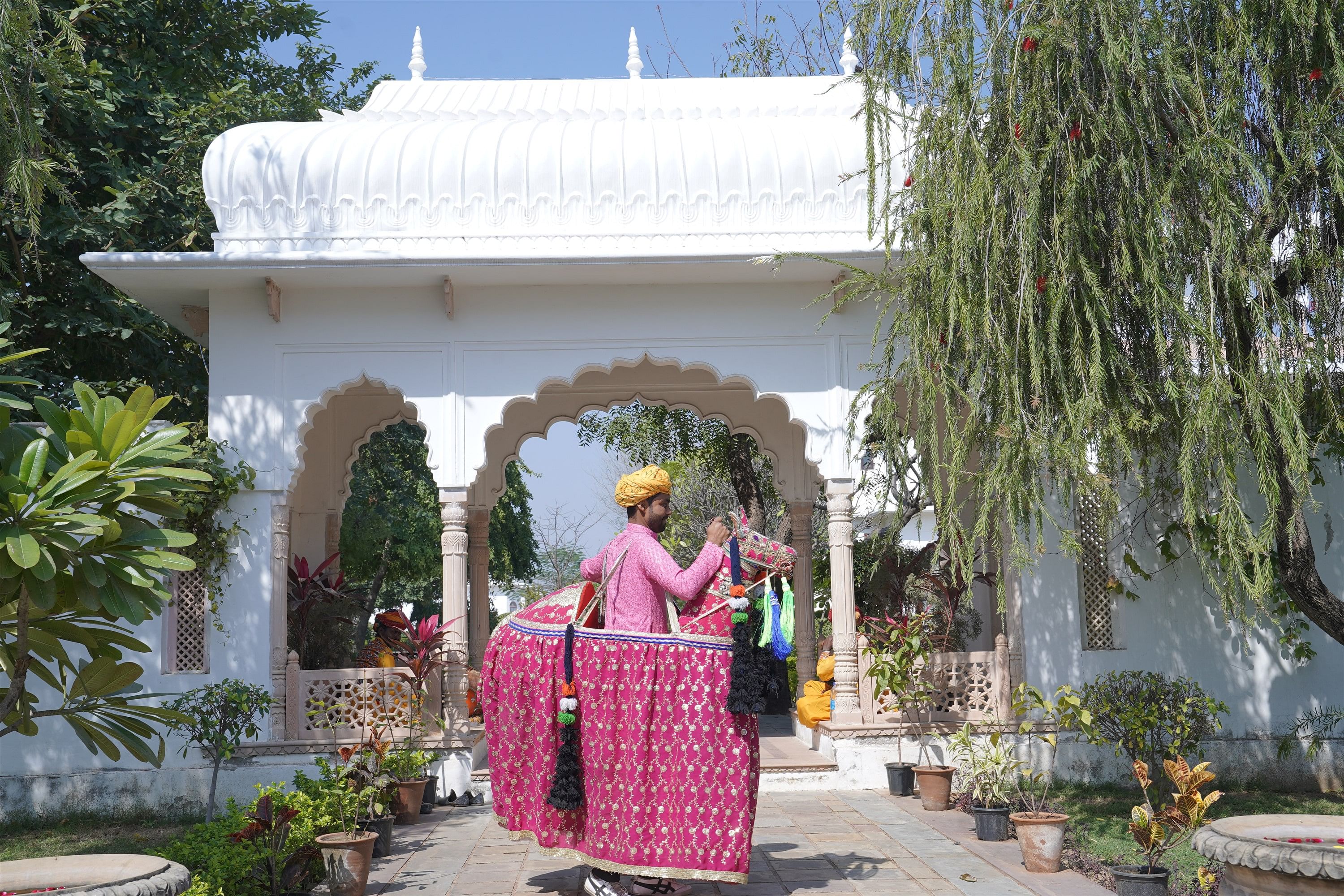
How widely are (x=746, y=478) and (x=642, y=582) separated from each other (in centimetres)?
928

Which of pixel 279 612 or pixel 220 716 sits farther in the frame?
pixel 279 612

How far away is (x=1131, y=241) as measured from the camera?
5602mm

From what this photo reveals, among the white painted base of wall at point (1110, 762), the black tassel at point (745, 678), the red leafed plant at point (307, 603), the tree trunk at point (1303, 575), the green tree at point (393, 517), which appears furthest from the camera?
the green tree at point (393, 517)

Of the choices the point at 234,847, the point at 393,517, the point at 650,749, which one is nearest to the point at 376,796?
the point at 234,847

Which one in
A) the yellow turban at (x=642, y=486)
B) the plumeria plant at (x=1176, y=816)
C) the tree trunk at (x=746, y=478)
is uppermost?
the tree trunk at (x=746, y=478)

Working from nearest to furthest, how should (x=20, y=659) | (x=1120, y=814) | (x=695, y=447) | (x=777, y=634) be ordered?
1. (x=20, y=659)
2. (x=777, y=634)
3. (x=1120, y=814)
4. (x=695, y=447)

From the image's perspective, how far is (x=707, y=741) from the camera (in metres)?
4.56

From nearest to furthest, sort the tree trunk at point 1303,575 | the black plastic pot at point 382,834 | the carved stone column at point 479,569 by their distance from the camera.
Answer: the black plastic pot at point 382,834 < the tree trunk at point 1303,575 < the carved stone column at point 479,569

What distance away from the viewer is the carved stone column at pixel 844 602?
27.2 ft

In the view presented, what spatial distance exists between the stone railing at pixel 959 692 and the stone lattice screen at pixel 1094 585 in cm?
64

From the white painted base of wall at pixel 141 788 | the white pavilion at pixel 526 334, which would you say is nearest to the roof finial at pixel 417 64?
the white pavilion at pixel 526 334

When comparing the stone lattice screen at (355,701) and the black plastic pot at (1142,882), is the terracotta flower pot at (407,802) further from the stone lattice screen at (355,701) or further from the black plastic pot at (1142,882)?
the black plastic pot at (1142,882)

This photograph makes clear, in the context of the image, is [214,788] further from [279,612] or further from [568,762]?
[568,762]

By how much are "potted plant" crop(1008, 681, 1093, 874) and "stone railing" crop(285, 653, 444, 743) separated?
3.96 meters
